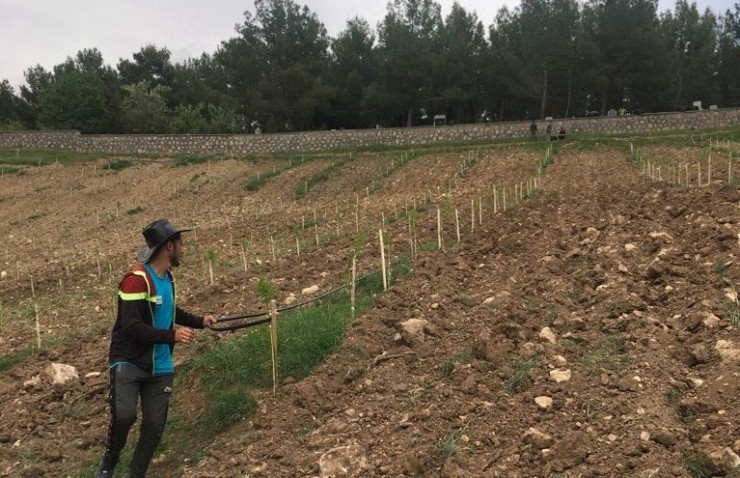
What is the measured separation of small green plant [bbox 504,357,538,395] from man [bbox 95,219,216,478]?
235cm

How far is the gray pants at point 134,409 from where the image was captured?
13.8ft

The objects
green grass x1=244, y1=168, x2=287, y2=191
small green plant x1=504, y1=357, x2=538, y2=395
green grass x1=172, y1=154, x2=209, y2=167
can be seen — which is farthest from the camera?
green grass x1=172, y1=154, x2=209, y2=167

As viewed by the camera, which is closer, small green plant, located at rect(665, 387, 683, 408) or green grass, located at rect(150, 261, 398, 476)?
small green plant, located at rect(665, 387, 683, 408)

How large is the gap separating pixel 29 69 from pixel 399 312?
70.0m

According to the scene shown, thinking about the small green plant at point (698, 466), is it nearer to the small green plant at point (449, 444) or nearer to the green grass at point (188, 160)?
the small green plant at point (449, 444)

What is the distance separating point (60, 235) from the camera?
17875mm

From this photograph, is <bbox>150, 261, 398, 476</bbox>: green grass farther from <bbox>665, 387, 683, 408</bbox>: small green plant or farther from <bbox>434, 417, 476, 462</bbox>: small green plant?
<bbox>665, 387, 683, 408</bbox>: small green plant

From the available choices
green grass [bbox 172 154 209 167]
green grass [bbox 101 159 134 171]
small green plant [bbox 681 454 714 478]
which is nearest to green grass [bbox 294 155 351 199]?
green grass [bbox 172 154 209 167]

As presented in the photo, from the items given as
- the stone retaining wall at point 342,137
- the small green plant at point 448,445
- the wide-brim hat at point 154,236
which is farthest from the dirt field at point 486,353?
the stone retaining wall at point 342,137

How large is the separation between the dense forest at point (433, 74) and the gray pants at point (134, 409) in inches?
1351

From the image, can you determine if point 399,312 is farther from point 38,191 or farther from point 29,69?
point 29,69

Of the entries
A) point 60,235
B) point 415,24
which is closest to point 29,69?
point 415,24

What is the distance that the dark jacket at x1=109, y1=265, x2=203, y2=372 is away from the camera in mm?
4188

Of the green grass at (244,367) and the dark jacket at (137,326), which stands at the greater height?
the dark jacket at (137,326)
